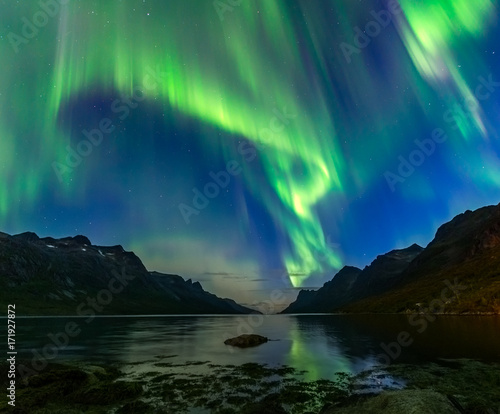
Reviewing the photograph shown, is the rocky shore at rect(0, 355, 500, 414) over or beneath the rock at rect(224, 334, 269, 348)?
over

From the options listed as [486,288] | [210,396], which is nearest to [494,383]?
[210,396]

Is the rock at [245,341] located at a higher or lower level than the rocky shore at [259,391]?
lower

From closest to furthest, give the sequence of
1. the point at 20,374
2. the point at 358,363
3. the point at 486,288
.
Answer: the point at 20,374, the point at 358,363, the point at 486,288

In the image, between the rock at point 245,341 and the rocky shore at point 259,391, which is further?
the rock at point 245,341

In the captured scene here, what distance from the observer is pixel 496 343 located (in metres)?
61.2

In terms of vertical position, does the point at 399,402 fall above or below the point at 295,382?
above

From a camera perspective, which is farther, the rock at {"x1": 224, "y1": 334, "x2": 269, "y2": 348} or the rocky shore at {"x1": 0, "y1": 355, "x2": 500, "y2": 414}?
the rock at {"x1": 224, "y1": 334, "x2": 269, "y2": 348}

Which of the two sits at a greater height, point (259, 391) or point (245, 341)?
point (259, 391)

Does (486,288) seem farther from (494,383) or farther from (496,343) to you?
(494,383)

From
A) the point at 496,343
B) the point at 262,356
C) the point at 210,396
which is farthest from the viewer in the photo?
the point at 496,343

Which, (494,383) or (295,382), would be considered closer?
(494,383)

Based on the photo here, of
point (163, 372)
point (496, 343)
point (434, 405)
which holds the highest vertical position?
point (434, 405)

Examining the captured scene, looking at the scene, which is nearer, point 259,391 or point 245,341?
point 259,391

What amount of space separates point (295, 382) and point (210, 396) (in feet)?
34.7
